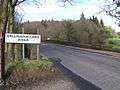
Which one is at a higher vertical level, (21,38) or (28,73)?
(21,38)

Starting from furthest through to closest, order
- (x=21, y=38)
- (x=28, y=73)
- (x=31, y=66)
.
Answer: (x=21, y=38) < (x=31, y=66) < (x=28, y=73)

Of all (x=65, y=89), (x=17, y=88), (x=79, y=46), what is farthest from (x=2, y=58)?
(x=79, y=46)

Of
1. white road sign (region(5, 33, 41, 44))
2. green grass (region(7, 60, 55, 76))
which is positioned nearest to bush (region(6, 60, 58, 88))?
green grass (region(7, 60, 55, 76))

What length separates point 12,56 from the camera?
22.6 metres

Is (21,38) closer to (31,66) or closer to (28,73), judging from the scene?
(31,66)

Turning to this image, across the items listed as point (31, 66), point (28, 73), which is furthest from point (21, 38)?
point (28, 73)

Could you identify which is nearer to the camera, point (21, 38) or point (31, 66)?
point (31, 66)

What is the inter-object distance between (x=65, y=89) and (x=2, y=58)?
3.77 metres

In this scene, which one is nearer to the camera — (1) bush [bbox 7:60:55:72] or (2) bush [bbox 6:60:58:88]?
(2) bush [bbox 6:60:58:88]

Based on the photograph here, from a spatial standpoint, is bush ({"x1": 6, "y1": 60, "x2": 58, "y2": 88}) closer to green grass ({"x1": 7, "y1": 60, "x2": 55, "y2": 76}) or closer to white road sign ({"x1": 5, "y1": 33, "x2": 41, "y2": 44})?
green grass ({"x1": 7, "y1": 60, "x2": 55, "y2": 76})

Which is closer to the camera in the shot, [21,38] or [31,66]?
[31,66]

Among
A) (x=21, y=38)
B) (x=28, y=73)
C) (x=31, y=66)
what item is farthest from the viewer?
(x=21, y=38)

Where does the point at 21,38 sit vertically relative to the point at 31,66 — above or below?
above

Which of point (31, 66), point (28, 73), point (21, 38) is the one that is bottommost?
point (28, 73)
